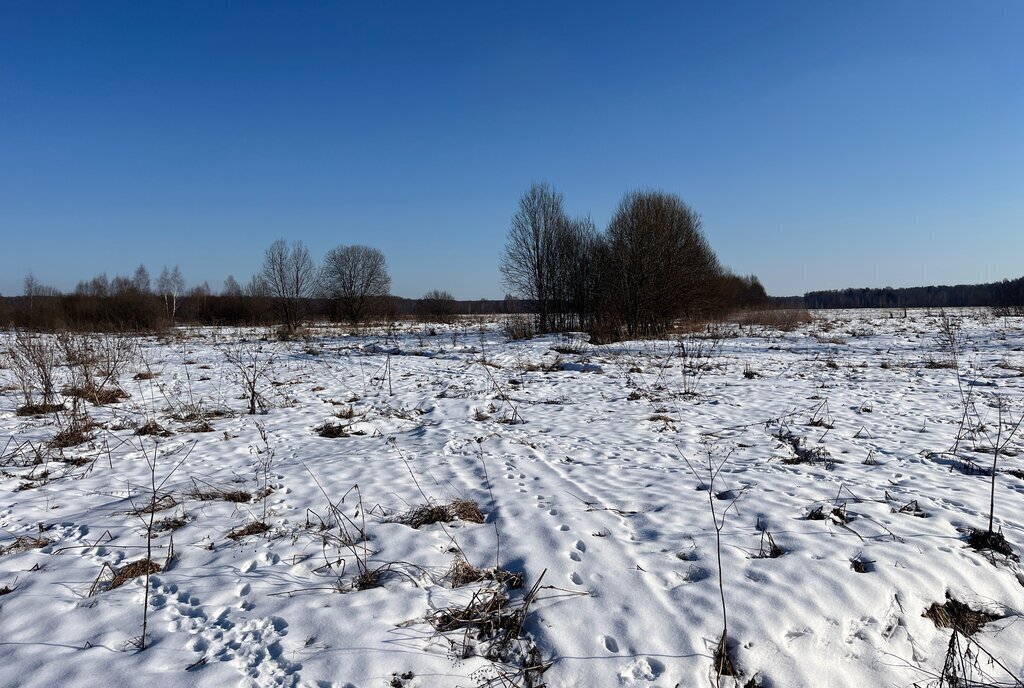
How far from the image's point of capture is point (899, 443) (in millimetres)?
5355

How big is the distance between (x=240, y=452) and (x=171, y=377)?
285 inches

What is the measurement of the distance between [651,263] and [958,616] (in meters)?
21.9

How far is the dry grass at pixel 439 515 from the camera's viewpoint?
3.74 m

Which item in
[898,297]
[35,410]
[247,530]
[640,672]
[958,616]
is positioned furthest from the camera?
[898,297]

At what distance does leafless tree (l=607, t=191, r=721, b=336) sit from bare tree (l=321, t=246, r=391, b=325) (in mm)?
24298

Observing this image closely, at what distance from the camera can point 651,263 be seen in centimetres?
2334

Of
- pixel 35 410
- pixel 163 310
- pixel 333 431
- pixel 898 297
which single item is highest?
pixel 898 297

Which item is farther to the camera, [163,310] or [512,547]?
[163,310]

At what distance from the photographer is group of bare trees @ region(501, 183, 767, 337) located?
23469mm

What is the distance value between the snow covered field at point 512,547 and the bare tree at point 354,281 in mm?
36567

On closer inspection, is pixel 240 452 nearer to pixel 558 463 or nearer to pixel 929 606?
pixel 558 463

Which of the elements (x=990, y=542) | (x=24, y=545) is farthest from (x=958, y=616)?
(x=24, y=545)

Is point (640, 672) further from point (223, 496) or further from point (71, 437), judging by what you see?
point (71, 437)

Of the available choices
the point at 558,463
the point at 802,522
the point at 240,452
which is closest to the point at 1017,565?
the point at 802,522
